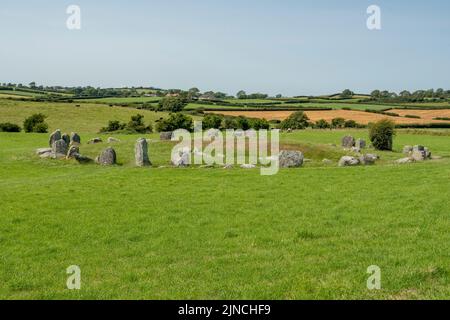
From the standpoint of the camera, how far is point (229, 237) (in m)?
15.1

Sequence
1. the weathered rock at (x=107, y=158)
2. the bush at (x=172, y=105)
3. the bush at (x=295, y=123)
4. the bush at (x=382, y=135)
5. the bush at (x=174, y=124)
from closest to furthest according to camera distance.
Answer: the weathered rock at (x=107, y=158) < the bush at (x=382, y=135) < the bush at (x=174, y=124) < the bush at (x=295, y=123) < the bush at (x=172, y=105)

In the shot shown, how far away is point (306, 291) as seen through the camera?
9.99 metres

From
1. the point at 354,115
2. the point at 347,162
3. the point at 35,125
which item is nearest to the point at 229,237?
the point at 347,162

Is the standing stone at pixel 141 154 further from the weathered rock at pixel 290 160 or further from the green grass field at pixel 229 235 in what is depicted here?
the weathered rock at pixel 290 160

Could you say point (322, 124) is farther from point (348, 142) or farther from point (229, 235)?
point (229, 235)

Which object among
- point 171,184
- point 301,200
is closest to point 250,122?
point 171,184

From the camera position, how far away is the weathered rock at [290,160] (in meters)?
35.7

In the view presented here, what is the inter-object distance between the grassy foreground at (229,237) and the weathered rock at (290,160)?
741cm

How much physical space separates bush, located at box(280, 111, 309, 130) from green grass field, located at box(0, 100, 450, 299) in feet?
178

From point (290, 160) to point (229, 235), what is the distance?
69.5ft

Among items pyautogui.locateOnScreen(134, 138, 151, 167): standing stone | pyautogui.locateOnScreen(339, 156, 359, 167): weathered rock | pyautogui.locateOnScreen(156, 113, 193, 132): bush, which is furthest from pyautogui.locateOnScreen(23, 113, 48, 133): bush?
pyautogui.locateOnScreen(339, 156, 359, 167): weathered rock

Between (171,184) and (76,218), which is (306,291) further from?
(171,184)

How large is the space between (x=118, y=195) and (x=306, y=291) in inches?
575

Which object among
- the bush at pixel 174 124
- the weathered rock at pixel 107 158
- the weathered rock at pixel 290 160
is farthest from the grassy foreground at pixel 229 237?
the bush at pixel 174 124
